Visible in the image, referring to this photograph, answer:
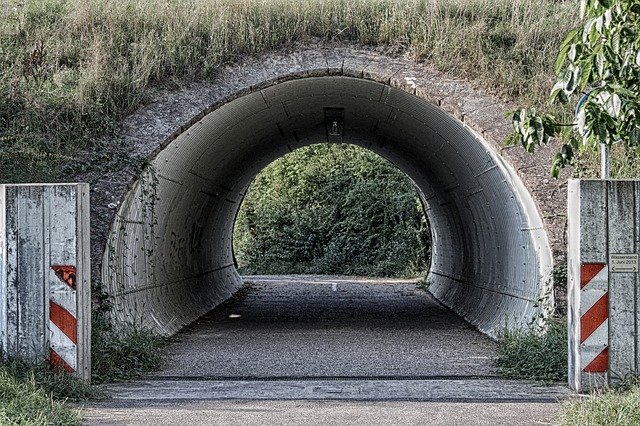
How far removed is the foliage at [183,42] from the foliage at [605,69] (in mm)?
6253

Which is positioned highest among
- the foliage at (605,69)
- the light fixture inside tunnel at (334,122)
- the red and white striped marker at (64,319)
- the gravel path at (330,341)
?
the light fixture inside tunnel at (334,122)

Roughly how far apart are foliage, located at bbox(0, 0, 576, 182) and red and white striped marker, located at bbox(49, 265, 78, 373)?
3456mm

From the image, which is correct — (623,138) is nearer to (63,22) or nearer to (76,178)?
(76,178)

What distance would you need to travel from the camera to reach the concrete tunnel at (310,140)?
42.8 feet

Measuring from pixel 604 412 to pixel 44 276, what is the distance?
5097 mm

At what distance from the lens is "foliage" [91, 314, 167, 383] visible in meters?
10.3

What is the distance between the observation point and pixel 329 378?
34.8 feet

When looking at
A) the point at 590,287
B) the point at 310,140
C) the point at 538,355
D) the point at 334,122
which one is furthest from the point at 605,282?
the point at 310,140

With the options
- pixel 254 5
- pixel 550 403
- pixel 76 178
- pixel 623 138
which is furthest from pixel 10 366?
pixel 254 5

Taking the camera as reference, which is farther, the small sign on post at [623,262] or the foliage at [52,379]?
the small sign on post at [623,262]

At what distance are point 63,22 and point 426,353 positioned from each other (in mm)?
6885

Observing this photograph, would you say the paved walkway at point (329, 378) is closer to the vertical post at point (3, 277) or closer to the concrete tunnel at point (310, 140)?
the concrete tunnel at point (310, 140)

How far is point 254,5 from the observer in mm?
14922

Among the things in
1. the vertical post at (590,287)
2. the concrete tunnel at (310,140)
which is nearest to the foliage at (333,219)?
the concrete tunnel at (310,140)
